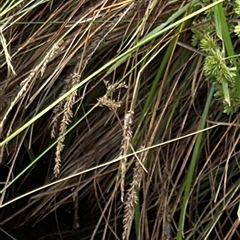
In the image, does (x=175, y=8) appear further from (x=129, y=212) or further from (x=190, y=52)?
(x=129, y=212)

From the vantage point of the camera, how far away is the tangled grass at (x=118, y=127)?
1196 mm

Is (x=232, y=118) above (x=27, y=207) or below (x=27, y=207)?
above

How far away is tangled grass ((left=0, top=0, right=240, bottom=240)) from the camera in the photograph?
1.20m

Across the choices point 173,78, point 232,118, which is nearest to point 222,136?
point 232,118

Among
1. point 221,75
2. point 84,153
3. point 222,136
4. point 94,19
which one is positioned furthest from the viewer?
point 84,153

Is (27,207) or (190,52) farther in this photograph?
(27,207)

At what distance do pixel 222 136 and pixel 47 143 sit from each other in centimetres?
42

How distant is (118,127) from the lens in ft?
4.52

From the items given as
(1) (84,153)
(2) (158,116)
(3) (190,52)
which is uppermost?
(3) (190,52)

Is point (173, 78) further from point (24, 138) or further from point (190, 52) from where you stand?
point (24, 138)

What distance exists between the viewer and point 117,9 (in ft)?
3.88

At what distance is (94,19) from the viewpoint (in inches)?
46.2

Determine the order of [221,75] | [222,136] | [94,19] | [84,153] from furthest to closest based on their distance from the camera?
[84,153] < [222,136] < [94,19] < [221,75]

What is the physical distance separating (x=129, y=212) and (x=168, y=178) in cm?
32
